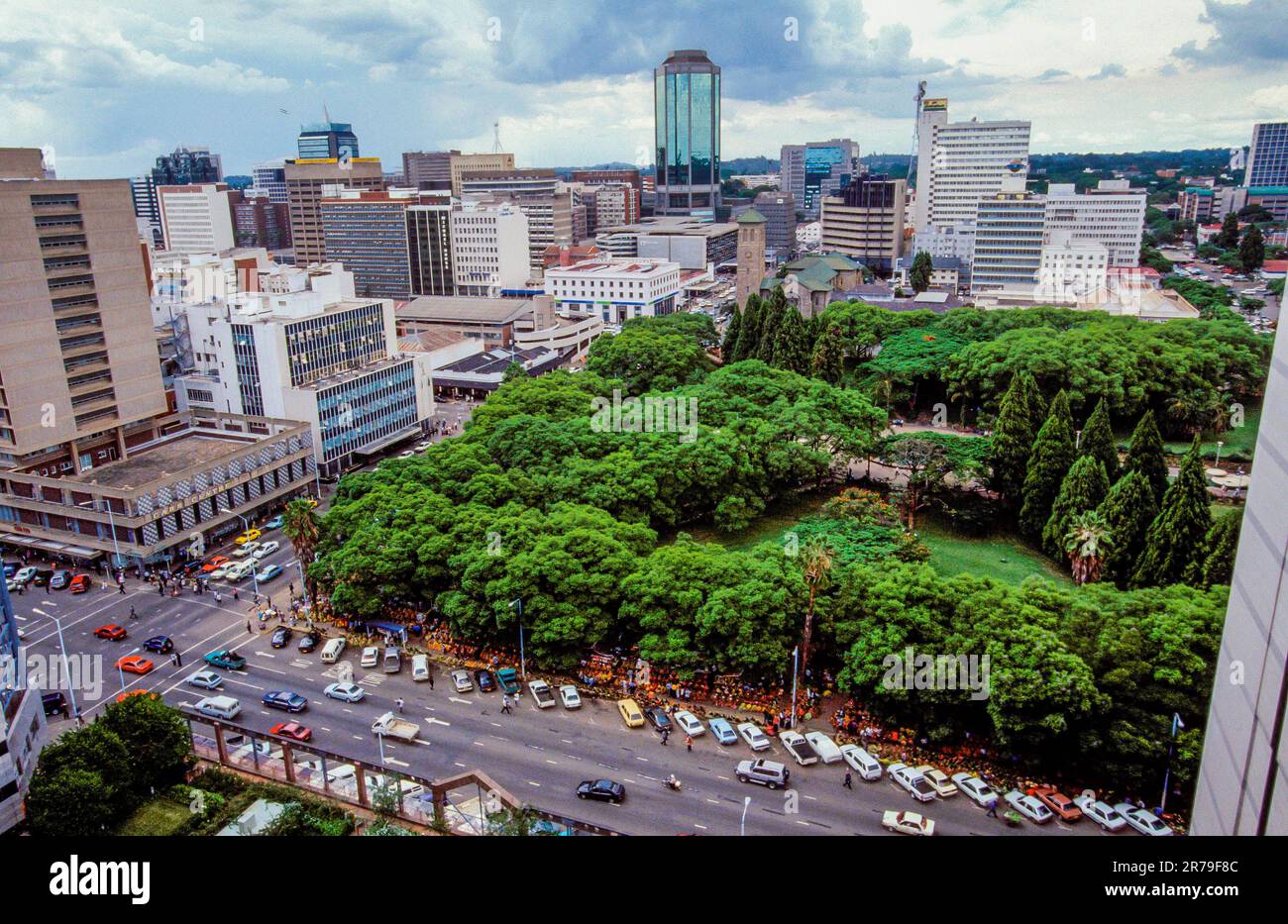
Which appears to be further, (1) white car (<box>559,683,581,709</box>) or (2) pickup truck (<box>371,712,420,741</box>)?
(1) white car (<box>559,683,581,709</box>)

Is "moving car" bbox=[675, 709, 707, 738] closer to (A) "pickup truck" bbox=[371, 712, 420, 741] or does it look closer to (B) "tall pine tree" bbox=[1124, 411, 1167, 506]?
(A) "pickup truck" bbox=[371, 712, 420, 741]

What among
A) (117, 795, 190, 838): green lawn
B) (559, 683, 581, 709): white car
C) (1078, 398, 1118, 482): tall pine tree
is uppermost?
(1078, 398, 1118, 482): tall pine tree

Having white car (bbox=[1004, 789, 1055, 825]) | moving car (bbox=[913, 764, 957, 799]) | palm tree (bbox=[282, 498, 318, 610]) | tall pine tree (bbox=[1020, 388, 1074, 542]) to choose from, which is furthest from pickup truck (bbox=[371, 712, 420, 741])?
tall pine tree (bbox=[1020, 388, 1074, 542])

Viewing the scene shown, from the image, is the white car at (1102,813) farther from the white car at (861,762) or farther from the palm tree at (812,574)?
the palm tree at (812,574)

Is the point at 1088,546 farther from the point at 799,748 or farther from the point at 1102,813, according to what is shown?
the point at 799,748

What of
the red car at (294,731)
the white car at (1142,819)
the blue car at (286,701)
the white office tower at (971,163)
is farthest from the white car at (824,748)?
the white office tower at (971,163)

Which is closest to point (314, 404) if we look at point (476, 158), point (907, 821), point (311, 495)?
point (311, 495)

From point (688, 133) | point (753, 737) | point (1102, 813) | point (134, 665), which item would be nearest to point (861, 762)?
point (753, 737)
